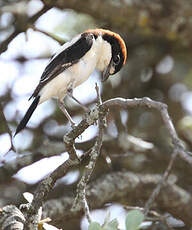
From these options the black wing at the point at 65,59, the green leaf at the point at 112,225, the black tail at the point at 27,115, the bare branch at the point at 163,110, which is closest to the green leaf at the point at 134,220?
the green leaf at the point at 112,225

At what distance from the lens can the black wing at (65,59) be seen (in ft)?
12.2

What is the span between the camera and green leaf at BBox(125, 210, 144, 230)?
1.94m

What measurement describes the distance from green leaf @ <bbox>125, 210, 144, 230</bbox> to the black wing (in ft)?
6.10

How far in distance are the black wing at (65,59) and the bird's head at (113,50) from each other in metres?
0.20

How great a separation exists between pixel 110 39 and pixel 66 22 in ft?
6.86

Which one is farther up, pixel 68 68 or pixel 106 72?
pixel 68 68

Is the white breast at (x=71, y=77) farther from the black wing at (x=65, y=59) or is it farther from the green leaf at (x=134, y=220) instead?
the green leaf at (x=134, y=220)

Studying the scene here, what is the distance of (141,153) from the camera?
16.0 ft

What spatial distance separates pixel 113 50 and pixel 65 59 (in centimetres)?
47

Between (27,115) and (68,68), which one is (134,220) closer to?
(27,115)

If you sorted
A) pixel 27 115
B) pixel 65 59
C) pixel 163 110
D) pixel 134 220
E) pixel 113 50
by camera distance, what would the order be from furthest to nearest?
pixel 113 50 < pixel 65 59 < pixel 27 115 < pixel 163 110 < pixel 134 220

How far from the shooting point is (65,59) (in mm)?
3773

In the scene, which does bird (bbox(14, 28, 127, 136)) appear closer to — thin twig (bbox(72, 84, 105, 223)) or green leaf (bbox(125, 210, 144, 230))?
thin twig (bbox(72, 84, 105, 223))

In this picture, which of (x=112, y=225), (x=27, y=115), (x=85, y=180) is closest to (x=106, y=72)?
(x=27, y=115)
